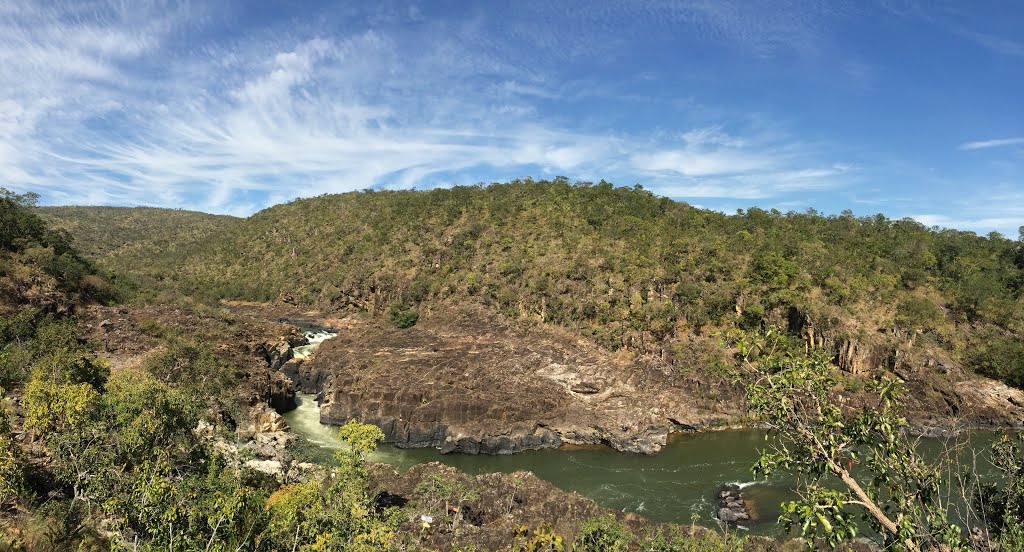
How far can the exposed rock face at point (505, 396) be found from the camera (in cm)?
3753

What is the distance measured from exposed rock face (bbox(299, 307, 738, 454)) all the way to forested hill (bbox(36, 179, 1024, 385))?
6.61 metres

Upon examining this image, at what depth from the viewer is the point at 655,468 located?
112ft

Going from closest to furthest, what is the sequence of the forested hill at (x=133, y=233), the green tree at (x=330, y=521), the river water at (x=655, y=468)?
the green tree at (x=330, y=521) → the river water at (x=655, y=468) → the forested hill at (x=133, y=233)

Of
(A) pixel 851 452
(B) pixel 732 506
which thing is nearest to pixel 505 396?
(B) pixel 732 506

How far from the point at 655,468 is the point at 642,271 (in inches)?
1134

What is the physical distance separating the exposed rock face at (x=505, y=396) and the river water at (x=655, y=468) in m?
1.21

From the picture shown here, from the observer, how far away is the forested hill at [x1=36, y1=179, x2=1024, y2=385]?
161 ft

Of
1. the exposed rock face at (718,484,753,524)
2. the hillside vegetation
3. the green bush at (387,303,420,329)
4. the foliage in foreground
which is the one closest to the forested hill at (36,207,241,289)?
the hillside vegetation

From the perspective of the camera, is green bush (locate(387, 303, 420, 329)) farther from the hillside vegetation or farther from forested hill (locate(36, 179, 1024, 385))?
the hillside vegetation

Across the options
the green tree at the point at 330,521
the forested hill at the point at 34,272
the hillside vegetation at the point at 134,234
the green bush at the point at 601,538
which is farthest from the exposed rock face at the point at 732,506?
the hillside vegetation at the point at 134,234

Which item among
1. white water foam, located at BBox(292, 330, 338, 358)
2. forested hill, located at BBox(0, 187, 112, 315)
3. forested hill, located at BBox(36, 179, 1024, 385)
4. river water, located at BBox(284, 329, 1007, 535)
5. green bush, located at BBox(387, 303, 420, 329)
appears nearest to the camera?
A: river water, located at BBox(284, 329, 1007, 535)

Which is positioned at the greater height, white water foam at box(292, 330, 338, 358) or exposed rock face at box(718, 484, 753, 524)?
white water foam at box(292, 330, 338, 358)

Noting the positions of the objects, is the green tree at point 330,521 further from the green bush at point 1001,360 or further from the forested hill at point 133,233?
the forested hill at point 133,233

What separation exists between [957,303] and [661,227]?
32.6m
